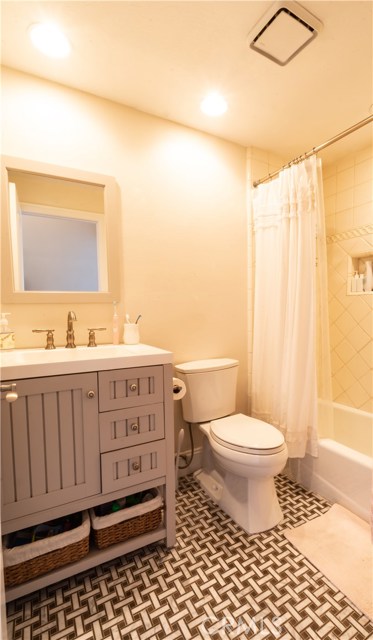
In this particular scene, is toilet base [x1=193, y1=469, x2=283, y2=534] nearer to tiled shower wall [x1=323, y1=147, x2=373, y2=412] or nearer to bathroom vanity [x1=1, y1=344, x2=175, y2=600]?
bathroom vanity [x1=1, y1=344, x2=175, y2=600]

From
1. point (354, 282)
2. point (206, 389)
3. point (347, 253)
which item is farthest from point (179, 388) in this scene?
point (347, 253)

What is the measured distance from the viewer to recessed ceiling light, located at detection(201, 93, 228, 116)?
162 centimetres

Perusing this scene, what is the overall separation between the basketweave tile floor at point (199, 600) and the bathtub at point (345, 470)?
453mm

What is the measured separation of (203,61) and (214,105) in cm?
31

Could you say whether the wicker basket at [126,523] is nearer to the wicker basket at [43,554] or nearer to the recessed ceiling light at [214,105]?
the wicker basket at [43,554]

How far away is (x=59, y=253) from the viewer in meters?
1.54

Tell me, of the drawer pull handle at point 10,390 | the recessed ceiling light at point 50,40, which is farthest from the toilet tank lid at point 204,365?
the recessed ceiling light at point 50,40

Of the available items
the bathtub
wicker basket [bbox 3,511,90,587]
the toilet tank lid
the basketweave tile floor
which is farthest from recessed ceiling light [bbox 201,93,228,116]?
the basketweave tile floor

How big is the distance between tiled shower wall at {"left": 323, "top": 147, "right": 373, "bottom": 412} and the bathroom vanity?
163 cm

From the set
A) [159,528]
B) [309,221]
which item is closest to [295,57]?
[309,221]

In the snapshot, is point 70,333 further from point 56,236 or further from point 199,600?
point 199,600

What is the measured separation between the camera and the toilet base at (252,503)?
1.47 metres

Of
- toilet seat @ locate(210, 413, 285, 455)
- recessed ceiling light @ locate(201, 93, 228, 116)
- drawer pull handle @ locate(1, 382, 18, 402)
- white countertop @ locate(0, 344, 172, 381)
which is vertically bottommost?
toilet seat @ locate(210, 413, 285, 455)

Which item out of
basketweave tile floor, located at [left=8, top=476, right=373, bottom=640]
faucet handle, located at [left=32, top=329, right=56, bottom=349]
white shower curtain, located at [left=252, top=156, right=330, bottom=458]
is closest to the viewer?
basketweave tile floor, located at [left=8, top=476, right=373, bottom=640]
